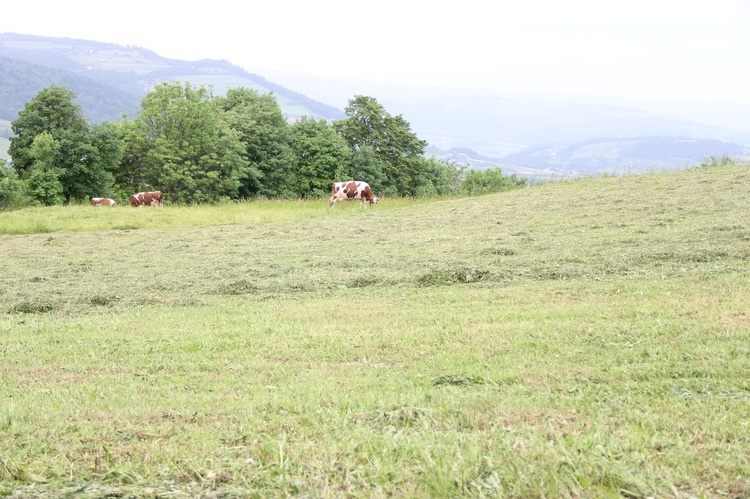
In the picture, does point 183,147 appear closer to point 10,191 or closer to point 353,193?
point 10,191

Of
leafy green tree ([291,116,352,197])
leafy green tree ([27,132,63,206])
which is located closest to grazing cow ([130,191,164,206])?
leafy green tree ([27,132,63,206])

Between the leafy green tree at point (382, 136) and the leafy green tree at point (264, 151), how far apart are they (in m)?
5.41

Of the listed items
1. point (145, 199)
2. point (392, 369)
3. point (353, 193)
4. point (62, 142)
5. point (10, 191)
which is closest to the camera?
point (392, 369)

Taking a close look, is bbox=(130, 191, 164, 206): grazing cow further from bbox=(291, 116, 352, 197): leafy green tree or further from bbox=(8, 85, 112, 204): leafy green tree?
bbox=(291, 116, 352, 197): leafy green tree

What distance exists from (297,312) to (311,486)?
519cm

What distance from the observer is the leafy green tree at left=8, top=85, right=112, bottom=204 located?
36.8 meters

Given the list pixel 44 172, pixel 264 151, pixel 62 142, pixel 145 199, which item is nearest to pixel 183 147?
pixel 264 151

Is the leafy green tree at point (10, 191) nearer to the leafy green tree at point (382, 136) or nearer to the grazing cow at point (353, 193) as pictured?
the leafy green tree at point (382, 136)

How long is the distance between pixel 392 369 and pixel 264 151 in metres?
40.2

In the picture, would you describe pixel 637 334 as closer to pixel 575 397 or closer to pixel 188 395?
pixel 575 397

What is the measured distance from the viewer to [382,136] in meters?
48.7

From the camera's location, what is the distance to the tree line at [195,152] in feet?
122

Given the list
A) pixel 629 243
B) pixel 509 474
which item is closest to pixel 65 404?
pixel 509 474

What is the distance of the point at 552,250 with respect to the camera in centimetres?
1155
